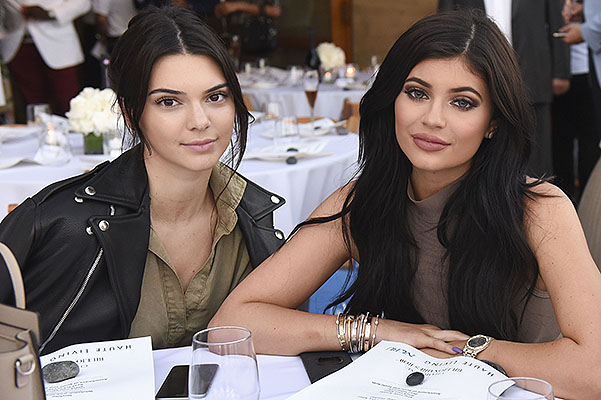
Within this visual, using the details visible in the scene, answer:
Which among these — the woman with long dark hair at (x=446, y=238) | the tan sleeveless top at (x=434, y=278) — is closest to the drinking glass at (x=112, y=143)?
the woman with long dark hair at (x=446, y=238)

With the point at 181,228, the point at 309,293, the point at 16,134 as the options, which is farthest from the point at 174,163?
the point at 16,134

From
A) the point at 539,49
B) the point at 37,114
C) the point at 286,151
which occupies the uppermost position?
the point at 539,49

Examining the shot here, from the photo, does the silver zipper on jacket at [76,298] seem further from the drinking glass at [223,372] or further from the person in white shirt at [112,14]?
the person in white shirt at [112,14]

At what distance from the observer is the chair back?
201 cm

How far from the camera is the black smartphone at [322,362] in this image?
1.36 meters

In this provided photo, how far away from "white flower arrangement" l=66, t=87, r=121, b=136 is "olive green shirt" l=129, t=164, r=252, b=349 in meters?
1.12

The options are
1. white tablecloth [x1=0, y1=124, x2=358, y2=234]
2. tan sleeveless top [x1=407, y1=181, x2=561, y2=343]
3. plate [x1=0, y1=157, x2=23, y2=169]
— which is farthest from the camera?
plate [x1=0, y1=157, x2=23, y2=169]

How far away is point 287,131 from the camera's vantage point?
340 cm

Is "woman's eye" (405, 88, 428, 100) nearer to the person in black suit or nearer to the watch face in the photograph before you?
the watch face

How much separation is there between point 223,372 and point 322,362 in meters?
0.48

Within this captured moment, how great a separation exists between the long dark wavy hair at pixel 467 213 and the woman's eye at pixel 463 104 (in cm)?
5

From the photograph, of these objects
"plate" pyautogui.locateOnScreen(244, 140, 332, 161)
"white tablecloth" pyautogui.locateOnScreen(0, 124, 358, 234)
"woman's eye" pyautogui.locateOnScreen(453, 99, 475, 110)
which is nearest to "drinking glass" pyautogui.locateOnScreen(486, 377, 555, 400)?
"woman's eye" pyautogui.locateOnScreen(453, 99, 475, 110)

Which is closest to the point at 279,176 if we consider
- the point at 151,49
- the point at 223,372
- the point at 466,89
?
the point at 151,49

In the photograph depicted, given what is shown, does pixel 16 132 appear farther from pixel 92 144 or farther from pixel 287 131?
pixel 287 131
